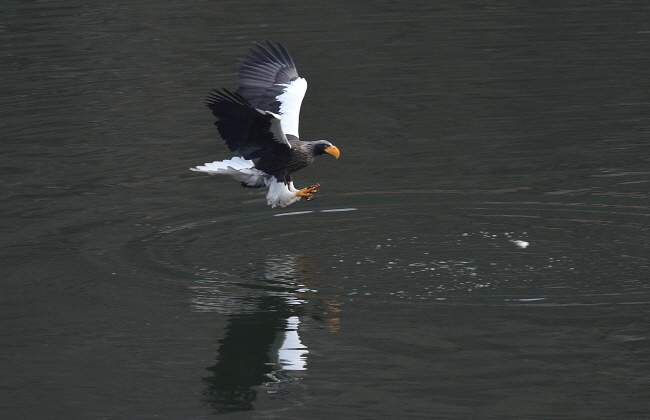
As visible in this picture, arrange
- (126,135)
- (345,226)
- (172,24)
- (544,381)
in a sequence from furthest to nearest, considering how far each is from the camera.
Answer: (172,24) → (126,135) → (345,226) → (544,381)

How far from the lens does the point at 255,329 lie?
7.14m

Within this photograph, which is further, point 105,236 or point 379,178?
point 379,178

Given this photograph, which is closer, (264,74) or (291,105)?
(291,105)

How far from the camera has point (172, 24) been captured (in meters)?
21.4

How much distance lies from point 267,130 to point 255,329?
177cm

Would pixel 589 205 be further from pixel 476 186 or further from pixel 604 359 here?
pixel 604 359

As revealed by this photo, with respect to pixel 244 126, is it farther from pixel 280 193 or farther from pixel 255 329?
pixel 255 329

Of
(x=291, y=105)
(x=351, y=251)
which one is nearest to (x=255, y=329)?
(x=351, y=251)

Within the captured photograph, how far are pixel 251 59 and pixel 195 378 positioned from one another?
3.93 m

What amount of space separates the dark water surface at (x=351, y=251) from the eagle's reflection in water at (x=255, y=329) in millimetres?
17

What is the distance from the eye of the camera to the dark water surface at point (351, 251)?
6.22 meters

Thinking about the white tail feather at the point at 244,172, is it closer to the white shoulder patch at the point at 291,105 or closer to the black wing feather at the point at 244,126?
the black wing feather at the point at 244,126

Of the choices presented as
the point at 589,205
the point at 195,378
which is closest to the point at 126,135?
the point at 589,205

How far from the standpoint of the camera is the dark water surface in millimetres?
6223
